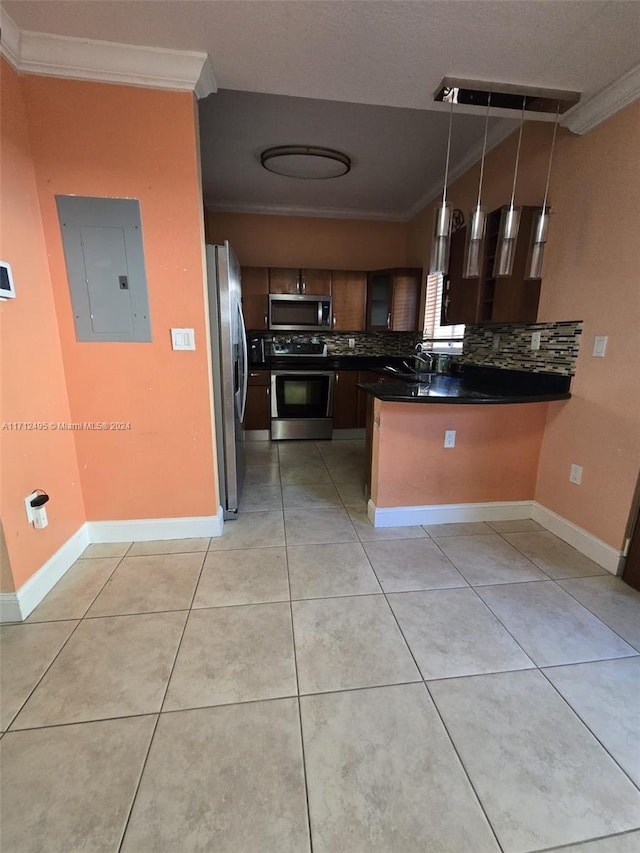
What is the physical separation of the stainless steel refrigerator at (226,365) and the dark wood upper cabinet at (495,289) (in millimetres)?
1659

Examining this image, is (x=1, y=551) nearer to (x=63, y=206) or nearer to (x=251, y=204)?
(x=63, y=206)

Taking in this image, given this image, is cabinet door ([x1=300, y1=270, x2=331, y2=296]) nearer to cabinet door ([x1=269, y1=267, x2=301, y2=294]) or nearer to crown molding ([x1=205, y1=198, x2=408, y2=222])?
cabinet door ([x1=269, y1=267, x2=301, y2=294])

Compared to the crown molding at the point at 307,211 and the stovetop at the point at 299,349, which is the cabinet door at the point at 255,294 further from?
the crown molding at the point at 307,211

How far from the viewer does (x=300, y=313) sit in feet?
13.8

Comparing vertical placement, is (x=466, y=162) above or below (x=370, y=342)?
above

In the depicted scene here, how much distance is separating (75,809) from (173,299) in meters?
1.93

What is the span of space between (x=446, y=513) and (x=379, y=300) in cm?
279

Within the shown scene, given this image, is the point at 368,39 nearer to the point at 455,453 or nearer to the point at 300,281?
the point at 455,453

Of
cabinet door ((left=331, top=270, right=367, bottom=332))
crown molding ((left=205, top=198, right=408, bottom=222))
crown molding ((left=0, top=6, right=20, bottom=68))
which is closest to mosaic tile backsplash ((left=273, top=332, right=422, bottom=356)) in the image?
cabinet door ((left=331, top=270, right=367, bottom=332))

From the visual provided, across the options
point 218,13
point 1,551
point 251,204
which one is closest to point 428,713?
point 1,551

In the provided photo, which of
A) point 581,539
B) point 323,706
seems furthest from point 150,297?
point 581,539

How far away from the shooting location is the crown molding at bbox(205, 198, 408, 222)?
13.9 feet

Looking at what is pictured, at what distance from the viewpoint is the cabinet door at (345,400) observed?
4.16 meters

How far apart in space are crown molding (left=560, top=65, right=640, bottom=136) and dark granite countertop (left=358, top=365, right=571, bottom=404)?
1.32 m
